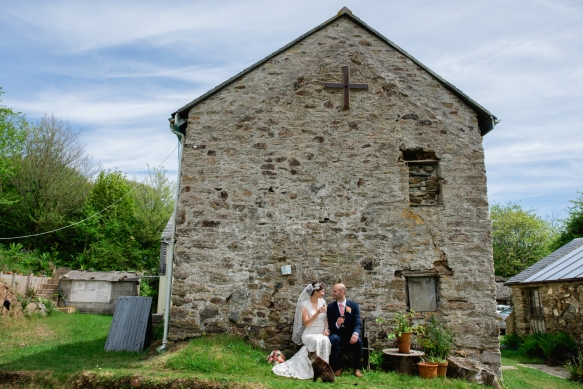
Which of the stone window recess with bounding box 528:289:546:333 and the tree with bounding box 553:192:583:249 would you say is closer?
the stone window recess with bounding box 528:289:546:333

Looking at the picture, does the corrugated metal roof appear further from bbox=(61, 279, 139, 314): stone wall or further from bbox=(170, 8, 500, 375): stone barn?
bbox=(170, 8, 500, 375): stone barn

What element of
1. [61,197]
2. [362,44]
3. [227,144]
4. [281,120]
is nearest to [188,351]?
[227,144]

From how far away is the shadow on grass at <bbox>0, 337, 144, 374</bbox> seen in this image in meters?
7.46

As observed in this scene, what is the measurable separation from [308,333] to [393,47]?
6.15 metres

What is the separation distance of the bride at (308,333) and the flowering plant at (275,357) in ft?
0.86

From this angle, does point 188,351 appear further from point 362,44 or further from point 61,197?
point 61,197

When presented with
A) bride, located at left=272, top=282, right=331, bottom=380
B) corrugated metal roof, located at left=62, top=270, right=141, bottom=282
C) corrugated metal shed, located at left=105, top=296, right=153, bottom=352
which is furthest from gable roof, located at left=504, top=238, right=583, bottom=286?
corrugated metal roof, located at left=62, top=270, right=141, bottom=282

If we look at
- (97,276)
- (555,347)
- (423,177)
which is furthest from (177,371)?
(97,276)

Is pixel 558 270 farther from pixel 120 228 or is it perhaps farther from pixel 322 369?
pixel 120 228

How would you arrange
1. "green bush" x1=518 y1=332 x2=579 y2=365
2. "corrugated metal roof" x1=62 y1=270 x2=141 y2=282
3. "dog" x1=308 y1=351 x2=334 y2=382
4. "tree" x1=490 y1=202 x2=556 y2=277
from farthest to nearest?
Result: "tree" x1=490 y1=202 x2=556 y2=277 → "corrugated metal roof" x1=62 y1=270 x2=141 y2=282 → "green bush" x1=518 y1=332 x2=579 y2=365 → "dog" x1=308 y1=351 x2=334 y2=382

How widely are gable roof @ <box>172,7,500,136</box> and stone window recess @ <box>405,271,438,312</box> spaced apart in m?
3.41

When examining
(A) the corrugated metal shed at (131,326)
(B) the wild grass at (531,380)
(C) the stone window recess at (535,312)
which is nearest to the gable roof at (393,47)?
(A) the corrugated metal shed at (131,326)

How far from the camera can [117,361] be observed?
317 inches

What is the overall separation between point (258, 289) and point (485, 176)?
5.01 meters
